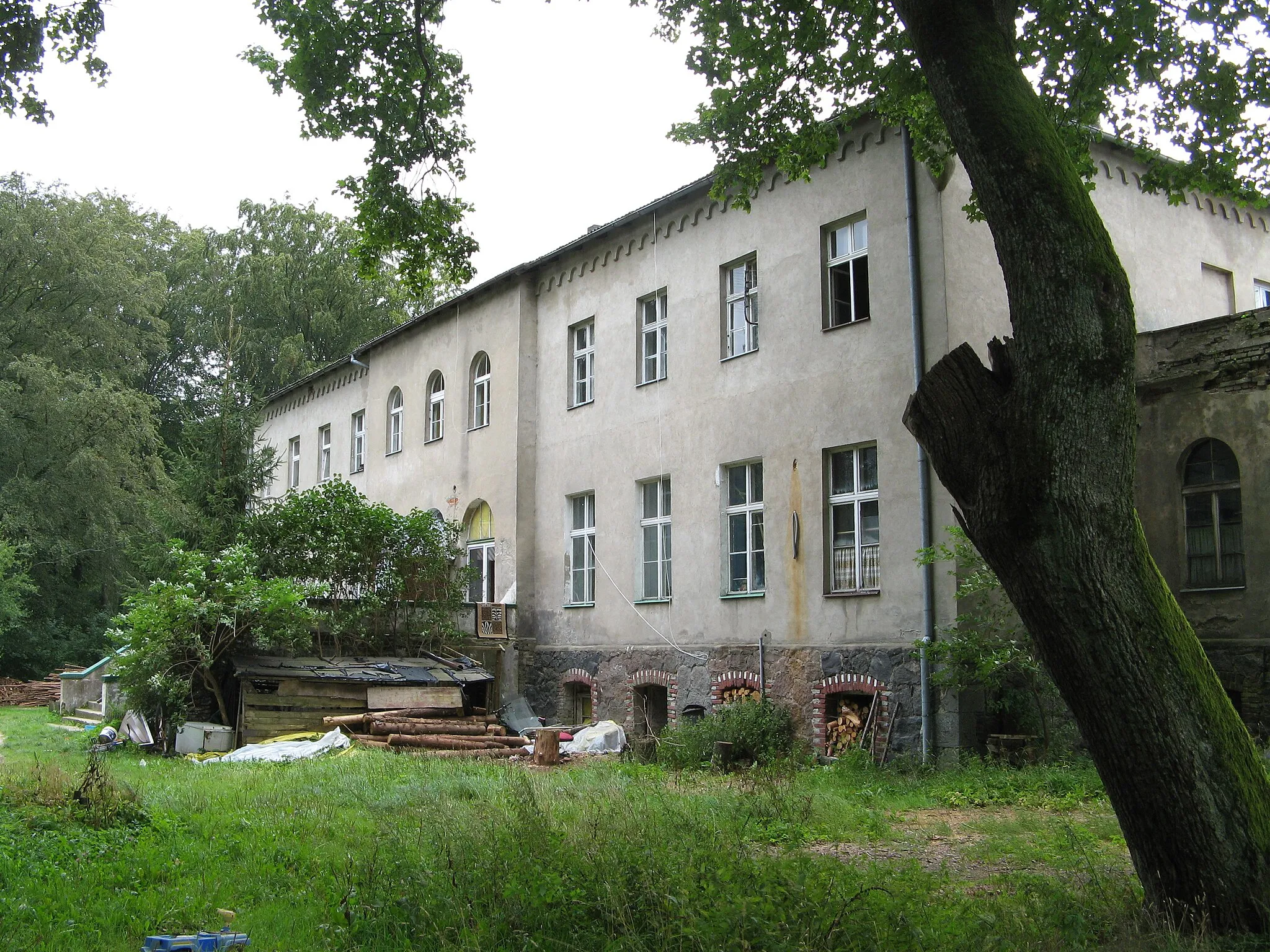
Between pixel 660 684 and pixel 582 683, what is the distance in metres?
2.38

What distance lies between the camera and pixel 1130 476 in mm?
5883

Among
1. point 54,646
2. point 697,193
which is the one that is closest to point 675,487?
point 697,193

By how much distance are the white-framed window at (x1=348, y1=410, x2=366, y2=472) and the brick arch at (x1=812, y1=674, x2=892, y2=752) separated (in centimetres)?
1749

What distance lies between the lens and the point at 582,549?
2070 cm

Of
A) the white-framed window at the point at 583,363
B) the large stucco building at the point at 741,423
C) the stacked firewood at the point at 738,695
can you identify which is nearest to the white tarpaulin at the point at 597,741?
the large stucco building at the point at 741,423

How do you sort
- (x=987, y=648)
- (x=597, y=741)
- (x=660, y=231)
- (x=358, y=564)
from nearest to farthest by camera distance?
(x=987, y=648) → (x=597, y=741) → (x=660, y=231) → (x=358, y=564)

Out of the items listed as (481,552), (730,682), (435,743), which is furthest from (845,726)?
(481,552)

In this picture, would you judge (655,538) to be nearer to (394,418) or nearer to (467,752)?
(467,752)

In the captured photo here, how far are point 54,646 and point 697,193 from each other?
25.1 m

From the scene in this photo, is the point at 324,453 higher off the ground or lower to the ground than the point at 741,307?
lower

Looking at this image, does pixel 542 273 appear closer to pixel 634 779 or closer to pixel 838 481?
pixel 838 481

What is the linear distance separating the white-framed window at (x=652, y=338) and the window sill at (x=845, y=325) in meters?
3.82

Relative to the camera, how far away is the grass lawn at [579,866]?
5359 mm

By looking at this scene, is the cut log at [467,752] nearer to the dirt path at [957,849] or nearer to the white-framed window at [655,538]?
A: the white-framed window at [655,538]
